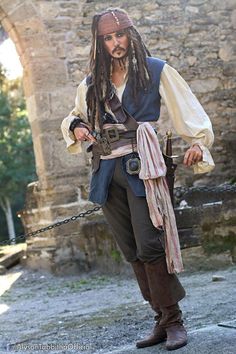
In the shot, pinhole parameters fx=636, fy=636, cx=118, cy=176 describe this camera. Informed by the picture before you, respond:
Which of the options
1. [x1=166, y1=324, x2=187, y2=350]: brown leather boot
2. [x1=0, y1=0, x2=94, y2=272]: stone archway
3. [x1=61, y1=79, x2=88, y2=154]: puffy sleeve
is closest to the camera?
[x1=166, y1=324, x2=187, y2=350]: brown leather boot

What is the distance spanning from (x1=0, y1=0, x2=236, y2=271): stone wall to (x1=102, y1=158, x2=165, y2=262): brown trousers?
177 inches

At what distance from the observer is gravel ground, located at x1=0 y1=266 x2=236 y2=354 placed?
3.63m

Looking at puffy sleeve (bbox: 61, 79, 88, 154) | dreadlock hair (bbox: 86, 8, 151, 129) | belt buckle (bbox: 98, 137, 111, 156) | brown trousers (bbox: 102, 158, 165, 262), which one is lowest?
brown trousers (bbox: 102, 158, 165, 262)

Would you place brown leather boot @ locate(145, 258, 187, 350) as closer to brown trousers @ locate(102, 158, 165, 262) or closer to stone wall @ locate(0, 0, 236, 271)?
brown trousers @ locate(102, 158, 165, 262)

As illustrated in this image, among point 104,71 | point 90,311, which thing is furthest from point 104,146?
point 90,311

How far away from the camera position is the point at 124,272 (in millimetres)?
6613

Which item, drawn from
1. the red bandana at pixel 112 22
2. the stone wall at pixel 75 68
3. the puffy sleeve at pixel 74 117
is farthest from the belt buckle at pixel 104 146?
the stone wall at pixel 75 68

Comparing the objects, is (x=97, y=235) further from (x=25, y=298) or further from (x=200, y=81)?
(x=200, y=81)

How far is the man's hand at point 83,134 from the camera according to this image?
116 inches

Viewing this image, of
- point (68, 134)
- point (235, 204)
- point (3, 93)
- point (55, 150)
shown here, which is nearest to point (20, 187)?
point (3, 93)

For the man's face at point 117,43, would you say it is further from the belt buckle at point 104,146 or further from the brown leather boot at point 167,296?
the brown leather boot at point 167,296

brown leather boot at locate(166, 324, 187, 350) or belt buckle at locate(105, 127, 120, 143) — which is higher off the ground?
belt buckle at locate(105, 127, 120, 143)

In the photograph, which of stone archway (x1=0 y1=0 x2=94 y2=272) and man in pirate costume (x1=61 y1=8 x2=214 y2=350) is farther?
stone archway (x1=0 y1=0 x2=94 y2=272)

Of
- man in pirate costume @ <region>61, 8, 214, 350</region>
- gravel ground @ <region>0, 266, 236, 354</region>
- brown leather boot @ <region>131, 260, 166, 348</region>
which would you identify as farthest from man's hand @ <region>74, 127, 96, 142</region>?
gravel ground @ <region>0, 266, 236, 354</region>
